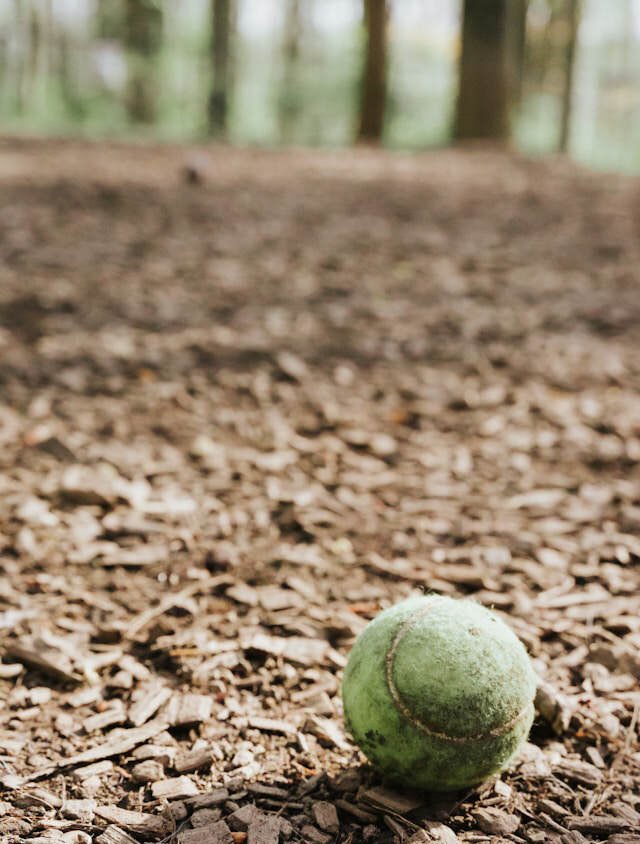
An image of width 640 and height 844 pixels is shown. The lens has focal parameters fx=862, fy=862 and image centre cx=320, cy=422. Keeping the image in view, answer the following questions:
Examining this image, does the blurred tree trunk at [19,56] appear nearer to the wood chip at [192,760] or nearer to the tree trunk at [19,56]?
the tree trunk at [19,56]

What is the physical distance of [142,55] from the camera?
23.2 meters

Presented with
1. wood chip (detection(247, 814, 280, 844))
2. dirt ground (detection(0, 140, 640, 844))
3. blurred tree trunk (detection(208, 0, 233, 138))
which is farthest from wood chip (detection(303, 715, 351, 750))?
blurred tree trunk (detection(208, 0, 233, 138))

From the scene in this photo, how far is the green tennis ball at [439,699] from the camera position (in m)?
2.02

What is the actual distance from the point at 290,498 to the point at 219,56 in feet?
38.1

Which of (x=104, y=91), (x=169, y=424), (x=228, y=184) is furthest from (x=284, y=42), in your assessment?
(x=169, y=424)

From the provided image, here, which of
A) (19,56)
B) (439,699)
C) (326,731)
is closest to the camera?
(439,699)

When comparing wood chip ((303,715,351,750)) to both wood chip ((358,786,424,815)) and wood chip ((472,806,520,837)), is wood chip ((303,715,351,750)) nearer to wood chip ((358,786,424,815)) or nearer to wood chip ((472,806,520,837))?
wood chip ((358,786,424,815))

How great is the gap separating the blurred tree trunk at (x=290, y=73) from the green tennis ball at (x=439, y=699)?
69.7 ft

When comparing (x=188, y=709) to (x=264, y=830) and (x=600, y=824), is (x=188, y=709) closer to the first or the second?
(x=264, y=830)

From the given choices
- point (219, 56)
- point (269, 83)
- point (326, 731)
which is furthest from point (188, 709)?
point (269, 83)

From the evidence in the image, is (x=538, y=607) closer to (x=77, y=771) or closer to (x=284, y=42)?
(x=77, y=771)

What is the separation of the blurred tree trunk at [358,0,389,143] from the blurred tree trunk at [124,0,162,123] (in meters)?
10.8

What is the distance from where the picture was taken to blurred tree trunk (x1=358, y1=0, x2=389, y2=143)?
14.1m

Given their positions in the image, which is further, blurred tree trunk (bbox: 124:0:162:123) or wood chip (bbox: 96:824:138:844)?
blurred tree trunk (bbox: 124:0:162:123)
